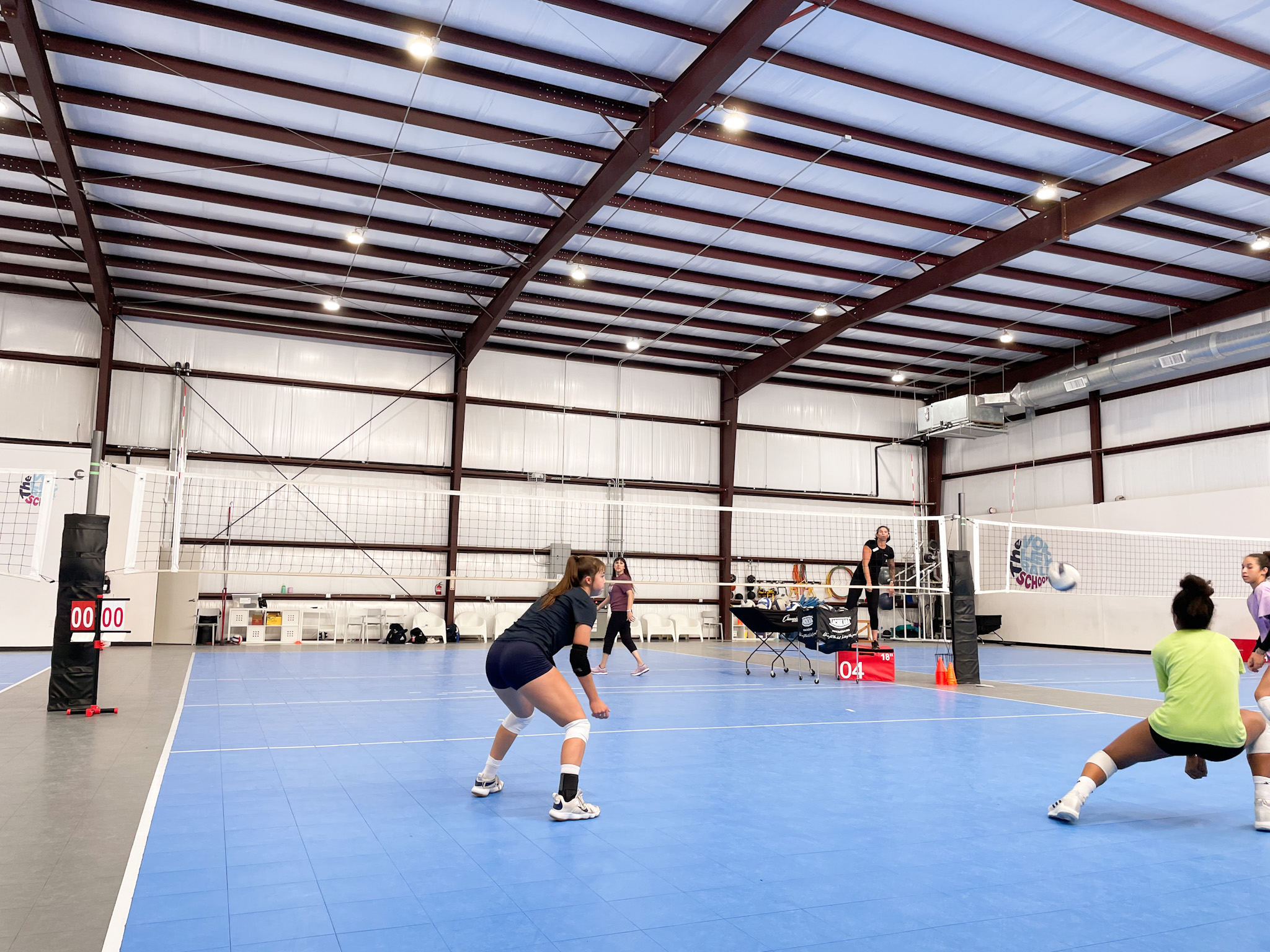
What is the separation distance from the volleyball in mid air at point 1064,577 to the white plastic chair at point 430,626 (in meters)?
11.6

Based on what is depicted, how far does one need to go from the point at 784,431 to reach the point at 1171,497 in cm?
851

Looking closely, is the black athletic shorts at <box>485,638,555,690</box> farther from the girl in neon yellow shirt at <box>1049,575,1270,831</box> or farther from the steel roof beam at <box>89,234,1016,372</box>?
the steel roof beam at <box>89,234,1016,372</box>

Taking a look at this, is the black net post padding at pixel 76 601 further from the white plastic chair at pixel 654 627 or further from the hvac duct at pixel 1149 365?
the hvac duct at pixel 1149 365

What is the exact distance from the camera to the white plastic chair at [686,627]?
19.8 metres

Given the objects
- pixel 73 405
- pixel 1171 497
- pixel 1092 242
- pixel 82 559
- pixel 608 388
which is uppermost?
pixel 1092 242

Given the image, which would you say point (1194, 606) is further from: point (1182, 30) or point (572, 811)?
point (1182, 30)

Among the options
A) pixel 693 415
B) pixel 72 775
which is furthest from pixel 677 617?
pixel 72 775

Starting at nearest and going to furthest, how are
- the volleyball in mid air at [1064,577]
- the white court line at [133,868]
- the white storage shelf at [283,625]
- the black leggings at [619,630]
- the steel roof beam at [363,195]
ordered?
the white court line at [133,868] < the black leggings at [619,630] < the steel roof beam at [363,195] < the volleyball in mid air at [1064,577] < the white storage shelf at [283,625]

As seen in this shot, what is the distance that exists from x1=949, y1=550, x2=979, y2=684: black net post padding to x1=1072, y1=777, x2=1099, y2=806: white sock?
610 cm

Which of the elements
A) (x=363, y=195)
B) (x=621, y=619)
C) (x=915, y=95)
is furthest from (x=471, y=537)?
(x=915, y=95)

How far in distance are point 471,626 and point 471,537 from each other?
1899 millimetres

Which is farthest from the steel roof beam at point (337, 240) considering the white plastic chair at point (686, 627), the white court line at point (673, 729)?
the white court line at point (673, 729)

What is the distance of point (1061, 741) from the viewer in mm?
6285

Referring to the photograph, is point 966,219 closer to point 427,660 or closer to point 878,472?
point 878,472
